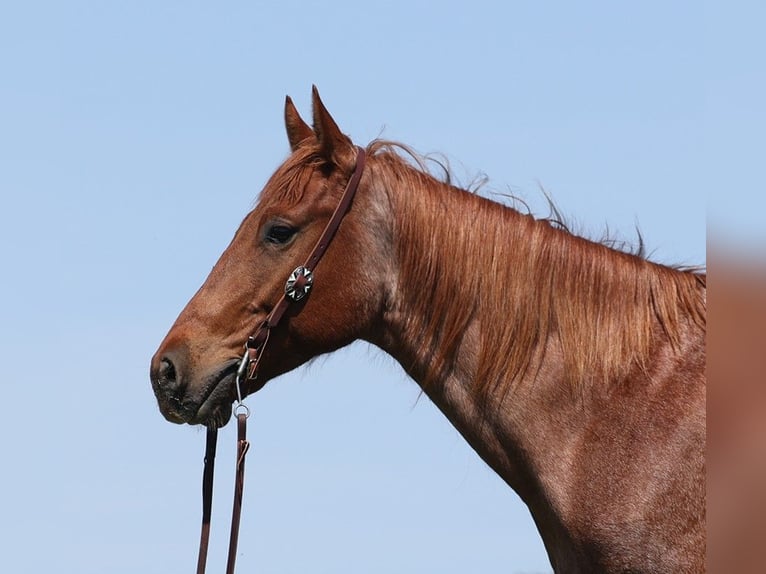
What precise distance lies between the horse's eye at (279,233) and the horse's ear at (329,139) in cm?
46

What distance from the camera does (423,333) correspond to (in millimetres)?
5004

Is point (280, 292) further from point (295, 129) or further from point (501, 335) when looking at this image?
point (501, 335)

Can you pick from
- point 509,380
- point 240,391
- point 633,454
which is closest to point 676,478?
point 633,454

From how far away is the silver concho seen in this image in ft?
16.3

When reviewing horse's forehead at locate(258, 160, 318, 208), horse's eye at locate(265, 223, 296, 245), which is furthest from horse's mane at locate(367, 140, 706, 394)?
horse's eye at locate(265, 223, 296, 245)

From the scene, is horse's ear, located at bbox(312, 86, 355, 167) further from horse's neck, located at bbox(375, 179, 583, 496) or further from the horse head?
horse's neck, located at bbox(375, 179, 583, 496)

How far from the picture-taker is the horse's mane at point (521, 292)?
15.3 feet

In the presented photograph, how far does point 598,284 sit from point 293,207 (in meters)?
1.63

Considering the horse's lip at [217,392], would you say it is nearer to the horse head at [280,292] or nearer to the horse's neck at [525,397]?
the horse head at [280,292]

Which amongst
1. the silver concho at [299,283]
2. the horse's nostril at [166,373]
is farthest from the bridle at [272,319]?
the horse's nostril at [166,373]

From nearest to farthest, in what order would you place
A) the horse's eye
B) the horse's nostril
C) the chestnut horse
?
the chestnut horse → the horse's nostril → the horse's eye

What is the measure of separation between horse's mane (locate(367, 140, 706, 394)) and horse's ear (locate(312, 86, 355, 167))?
246 millimetres

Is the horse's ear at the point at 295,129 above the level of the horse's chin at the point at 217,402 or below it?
above

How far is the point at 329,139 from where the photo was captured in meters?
5.13
